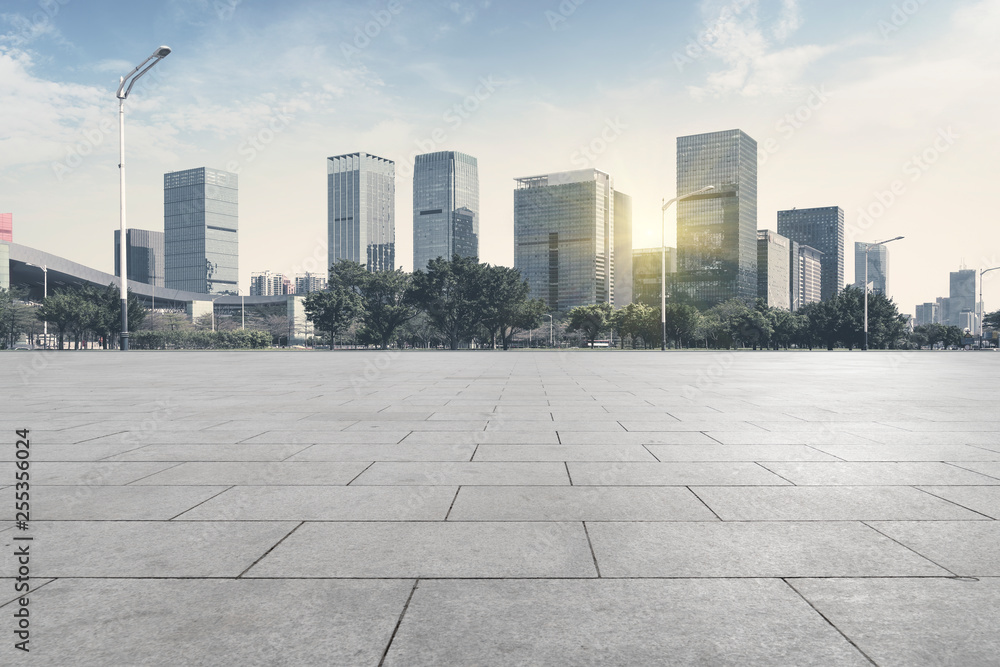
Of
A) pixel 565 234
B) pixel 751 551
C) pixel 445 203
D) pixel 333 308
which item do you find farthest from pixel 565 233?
pixel 751 551

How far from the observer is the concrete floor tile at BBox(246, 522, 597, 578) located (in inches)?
147

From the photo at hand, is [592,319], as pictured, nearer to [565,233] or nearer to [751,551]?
[565,233]

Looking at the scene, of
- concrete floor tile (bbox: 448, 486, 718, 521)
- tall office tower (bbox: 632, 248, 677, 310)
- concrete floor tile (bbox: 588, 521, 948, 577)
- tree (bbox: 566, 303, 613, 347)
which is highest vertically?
tall office tower (bbox: 632, 248, 677, 310)

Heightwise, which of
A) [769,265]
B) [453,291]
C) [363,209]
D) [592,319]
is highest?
[363,209]

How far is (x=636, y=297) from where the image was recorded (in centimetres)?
18725

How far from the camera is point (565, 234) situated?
15912 cm

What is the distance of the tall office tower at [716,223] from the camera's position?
128 meters

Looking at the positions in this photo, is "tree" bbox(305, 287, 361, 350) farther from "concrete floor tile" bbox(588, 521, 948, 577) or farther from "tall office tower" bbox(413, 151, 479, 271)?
"concrete floor tile" bbox(588, 521, 948, 577)

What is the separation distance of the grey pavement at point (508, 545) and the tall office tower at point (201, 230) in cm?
13505

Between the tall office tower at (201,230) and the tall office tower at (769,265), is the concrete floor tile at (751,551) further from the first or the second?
the tall office tower at (769,265)

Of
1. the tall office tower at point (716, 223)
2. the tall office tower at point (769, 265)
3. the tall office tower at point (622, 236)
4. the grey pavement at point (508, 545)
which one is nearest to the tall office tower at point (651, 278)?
the tall office tower at point (622, 236)

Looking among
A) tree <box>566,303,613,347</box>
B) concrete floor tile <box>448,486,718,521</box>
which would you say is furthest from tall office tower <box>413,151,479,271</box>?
concrete floor tile <box>448,486,718,521</box>

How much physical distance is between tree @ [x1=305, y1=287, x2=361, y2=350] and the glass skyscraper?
8943cm

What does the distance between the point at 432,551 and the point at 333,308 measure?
6992cm
